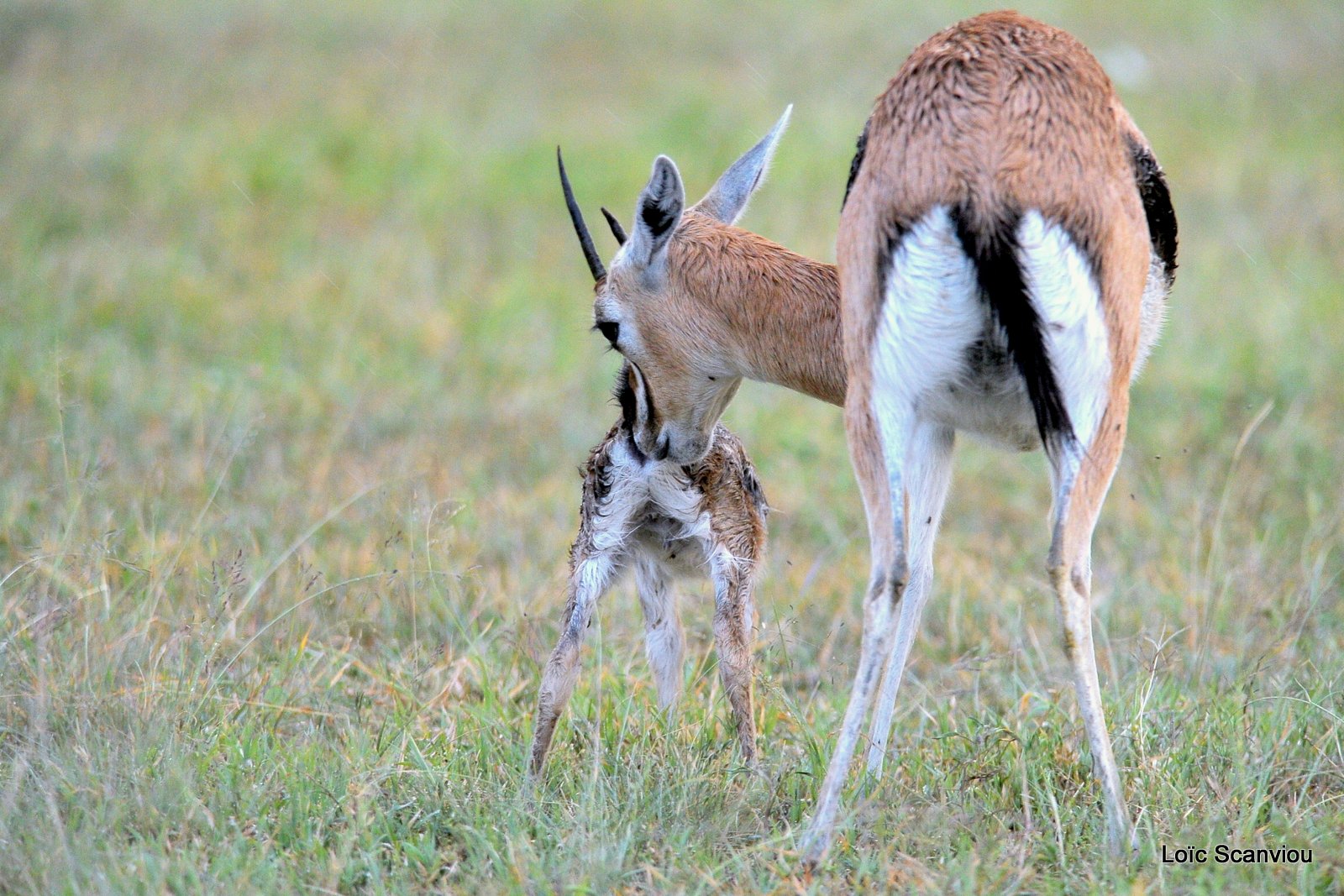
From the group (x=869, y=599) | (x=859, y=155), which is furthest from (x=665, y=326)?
(x=869, y=599)

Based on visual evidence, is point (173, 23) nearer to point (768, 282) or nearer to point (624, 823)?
point (768, 282)

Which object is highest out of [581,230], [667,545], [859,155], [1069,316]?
[859,155]

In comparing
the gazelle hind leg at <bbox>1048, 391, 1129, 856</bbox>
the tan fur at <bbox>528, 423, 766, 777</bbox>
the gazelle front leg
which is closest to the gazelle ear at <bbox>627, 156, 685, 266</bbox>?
the tan fur at <bbox>528, 423, 766, 777</bbox>

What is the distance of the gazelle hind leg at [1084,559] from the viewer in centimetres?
322

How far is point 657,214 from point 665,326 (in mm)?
330

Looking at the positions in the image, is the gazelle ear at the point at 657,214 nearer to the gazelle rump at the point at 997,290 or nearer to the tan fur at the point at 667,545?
the tan fur at the point at 667,545

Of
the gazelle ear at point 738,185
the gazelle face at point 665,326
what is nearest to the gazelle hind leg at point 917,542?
the gazelle face at point 665,326

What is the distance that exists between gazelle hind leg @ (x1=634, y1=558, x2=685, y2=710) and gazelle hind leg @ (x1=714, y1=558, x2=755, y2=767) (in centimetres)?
26

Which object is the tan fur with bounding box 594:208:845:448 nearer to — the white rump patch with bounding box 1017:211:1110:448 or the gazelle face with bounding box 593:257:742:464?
the gazelle face with bounding box 593:257:742:464

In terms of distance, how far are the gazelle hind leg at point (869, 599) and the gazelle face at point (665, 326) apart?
0.93 metres

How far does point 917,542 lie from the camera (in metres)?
4.06

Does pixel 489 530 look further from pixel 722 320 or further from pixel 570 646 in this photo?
pixel 722 320

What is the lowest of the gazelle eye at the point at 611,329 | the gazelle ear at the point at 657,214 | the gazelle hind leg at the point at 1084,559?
the gazelle hind leg at the point at 1084,559

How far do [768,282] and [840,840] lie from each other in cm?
160
